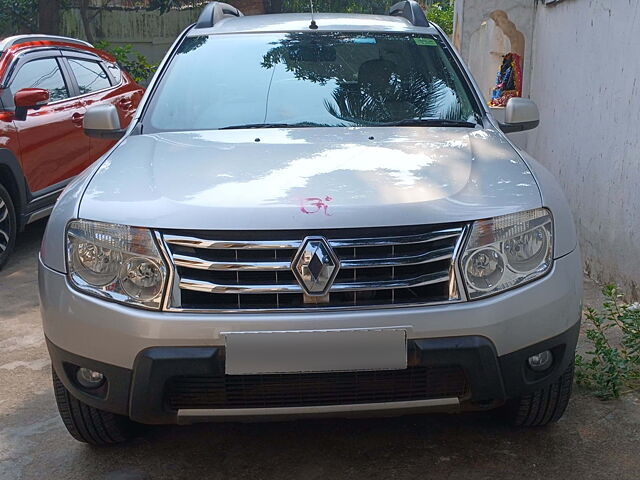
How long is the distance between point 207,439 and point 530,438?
4.12 feet

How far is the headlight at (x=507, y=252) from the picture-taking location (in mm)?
2703

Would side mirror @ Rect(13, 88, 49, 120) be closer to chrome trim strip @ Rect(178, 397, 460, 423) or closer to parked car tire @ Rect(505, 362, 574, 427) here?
chrome trim strip @ Rect(178, 397, 460, 423)

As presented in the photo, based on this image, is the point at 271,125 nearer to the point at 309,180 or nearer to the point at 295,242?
the point at 309,180

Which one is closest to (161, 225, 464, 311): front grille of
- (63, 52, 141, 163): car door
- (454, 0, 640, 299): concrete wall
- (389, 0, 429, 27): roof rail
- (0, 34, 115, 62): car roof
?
(389, 0, 429, 27): roof rail

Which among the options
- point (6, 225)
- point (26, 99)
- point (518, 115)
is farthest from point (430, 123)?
point (6, 225)

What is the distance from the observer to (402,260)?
268cm

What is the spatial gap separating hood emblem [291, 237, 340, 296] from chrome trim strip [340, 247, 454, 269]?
1.9 inches

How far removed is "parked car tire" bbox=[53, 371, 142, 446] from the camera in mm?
3068

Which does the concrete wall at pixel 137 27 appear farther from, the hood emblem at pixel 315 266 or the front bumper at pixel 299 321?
the hood emblem at pixel 315 266

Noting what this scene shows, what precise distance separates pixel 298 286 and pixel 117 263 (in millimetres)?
594

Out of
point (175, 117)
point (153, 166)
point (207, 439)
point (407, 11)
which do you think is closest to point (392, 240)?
point (153, 166)

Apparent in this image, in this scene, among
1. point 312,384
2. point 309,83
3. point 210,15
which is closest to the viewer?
point 312,384

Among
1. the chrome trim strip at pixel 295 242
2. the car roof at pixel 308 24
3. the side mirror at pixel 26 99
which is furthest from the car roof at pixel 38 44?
the chrome trim strip at pixel 295 242

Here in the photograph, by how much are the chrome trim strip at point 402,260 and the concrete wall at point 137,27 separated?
15.2 metres
